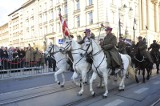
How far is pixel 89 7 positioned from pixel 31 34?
28.8 m

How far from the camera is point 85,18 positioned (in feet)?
140

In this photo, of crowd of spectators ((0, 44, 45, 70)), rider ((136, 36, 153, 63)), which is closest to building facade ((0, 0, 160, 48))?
crowd of spectators ((0, 44, 45, 70))

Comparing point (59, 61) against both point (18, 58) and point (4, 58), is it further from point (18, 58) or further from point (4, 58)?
point (18, 58)

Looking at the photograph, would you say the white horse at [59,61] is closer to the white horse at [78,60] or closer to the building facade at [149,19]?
the white horse at [78,60]

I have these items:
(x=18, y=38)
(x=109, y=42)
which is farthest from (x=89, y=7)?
(x=18, y=38)

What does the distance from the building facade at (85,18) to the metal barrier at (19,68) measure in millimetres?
12737

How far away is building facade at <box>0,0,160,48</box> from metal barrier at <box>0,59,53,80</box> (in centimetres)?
1274

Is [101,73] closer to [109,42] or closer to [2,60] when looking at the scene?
[109,42]

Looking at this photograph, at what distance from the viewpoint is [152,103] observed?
7.47 metres

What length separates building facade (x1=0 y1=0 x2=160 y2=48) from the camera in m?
39.8

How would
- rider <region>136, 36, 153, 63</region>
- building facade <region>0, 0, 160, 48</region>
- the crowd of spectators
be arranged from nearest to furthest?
rider <region>136, 36, 153, 63</region>, the crowd of spectators, building facade <region>0, 0, 160, 48</region>

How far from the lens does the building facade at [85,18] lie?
39.8 metres

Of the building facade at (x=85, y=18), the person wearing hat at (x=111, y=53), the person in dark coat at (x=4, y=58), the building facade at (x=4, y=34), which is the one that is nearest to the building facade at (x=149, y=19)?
the building facade at (x=85, y=18)

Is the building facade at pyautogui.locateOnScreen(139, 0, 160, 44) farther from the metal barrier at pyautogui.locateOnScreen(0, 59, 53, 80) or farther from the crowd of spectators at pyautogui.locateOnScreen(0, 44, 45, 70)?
the metal barrier at pyautogui.locateOnScreen(0, 59, 53, 80)
